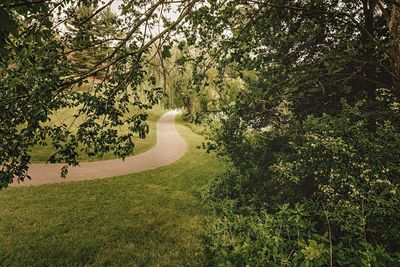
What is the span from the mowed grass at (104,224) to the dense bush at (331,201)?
1397 millimetres

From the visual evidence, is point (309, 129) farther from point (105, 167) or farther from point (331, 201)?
point (105, 167)

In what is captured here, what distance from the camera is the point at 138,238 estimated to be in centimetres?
612

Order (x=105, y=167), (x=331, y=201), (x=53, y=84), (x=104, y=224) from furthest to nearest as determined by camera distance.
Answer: (x=105, y=167)
(x=104, y=224)
(x=331, y=201)
(x=53, y=84)

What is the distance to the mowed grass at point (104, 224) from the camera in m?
5.33

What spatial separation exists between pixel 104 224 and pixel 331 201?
16.8 feet

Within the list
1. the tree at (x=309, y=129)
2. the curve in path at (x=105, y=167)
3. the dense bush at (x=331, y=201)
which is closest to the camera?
the dense bush at (x=331, y=201)

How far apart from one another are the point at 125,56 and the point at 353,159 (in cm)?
376

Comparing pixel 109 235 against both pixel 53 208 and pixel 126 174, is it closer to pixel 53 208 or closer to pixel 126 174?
pixel 53 208

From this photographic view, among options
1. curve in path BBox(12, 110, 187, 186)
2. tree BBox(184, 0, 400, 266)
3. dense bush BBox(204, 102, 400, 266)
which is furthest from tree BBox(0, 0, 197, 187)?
curve in path BBox(12, 110, 187, 186)

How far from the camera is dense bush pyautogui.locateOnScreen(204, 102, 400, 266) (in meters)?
3.67

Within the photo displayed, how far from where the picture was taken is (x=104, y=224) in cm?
677

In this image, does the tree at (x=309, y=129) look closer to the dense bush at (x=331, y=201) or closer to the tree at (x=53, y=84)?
the dense bush at (x=331, y=201)

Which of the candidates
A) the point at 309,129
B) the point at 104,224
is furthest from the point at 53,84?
the point at 104,224

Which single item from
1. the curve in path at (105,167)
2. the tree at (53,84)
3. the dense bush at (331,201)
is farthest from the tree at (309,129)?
the curve in path at (105,167)
